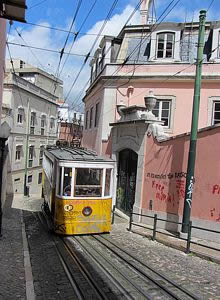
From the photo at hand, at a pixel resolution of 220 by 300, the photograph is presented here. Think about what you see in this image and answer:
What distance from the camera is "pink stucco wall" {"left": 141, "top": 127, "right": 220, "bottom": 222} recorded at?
35.5 ft

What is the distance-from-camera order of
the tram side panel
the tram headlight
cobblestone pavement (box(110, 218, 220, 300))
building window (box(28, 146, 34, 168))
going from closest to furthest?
cobblestone pavement (box(110, 218, 220, 300))
the tram side panel
the tram headlight
building window (box(28, 146, 34, 168))

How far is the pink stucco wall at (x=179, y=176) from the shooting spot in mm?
10828

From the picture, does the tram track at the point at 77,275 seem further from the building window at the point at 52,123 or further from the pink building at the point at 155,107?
the building window at the point at 52,123

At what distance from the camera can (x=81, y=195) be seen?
1090cm

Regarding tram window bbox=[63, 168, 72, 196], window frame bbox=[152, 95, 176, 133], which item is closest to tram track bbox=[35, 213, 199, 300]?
tram window bbox=[63, 168, 72, 196]

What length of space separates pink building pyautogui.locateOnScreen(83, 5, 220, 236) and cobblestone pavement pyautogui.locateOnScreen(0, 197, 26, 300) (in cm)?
557

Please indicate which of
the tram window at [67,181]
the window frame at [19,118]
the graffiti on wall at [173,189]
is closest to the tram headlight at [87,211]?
the tram window at [67,181]

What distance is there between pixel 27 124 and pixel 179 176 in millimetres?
22227

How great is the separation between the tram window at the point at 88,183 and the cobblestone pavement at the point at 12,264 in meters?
2.35

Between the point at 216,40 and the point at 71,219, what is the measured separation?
1154 cm

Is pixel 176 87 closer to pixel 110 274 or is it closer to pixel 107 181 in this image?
pixel 107 181

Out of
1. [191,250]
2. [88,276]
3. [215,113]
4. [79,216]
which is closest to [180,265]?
[191,250]

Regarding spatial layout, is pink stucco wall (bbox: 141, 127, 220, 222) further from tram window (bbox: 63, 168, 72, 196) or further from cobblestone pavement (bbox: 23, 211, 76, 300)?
cobblestone pavement (bbox: 23, 211, 76, 300)

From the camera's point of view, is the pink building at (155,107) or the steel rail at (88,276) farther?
the pink building at (155,107)
